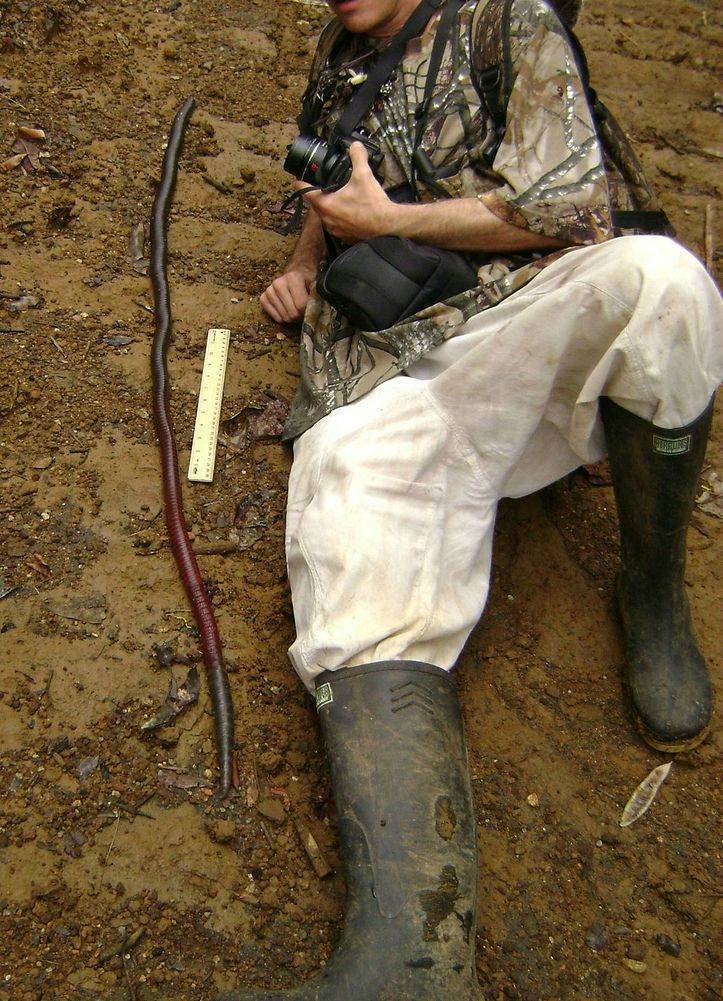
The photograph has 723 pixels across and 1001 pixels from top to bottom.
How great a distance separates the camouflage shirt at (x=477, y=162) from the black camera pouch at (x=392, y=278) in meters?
0.04

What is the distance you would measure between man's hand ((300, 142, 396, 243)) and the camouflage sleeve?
35 cm

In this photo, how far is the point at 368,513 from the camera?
6.39 feet

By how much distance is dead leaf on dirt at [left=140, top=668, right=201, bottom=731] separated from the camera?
6.79 ft

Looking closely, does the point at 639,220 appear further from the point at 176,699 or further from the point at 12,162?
the point at 12,162

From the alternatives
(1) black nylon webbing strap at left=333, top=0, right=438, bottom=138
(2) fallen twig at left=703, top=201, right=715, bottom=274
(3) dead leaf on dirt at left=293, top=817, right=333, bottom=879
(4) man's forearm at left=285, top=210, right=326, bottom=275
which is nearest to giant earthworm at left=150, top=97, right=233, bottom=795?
(3) dead leaf on dirt at left=293, top=817, right=333, bottom=879

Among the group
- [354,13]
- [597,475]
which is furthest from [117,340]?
[597,475]

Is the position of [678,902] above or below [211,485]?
below

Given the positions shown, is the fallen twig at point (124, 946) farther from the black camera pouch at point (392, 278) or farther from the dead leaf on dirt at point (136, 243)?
the dead leaf on dirt at point (136, 243)

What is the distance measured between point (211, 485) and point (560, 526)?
3.82ft

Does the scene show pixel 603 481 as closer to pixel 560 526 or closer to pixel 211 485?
pixel 560 526

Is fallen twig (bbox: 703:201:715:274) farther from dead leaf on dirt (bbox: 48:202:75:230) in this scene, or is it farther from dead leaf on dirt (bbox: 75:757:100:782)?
dead leaf on dirt (bbox: 75:757:100:782)

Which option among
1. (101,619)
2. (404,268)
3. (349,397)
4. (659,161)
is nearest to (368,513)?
(349,397)

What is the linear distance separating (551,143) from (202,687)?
5.74ft

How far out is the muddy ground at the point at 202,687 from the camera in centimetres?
182
